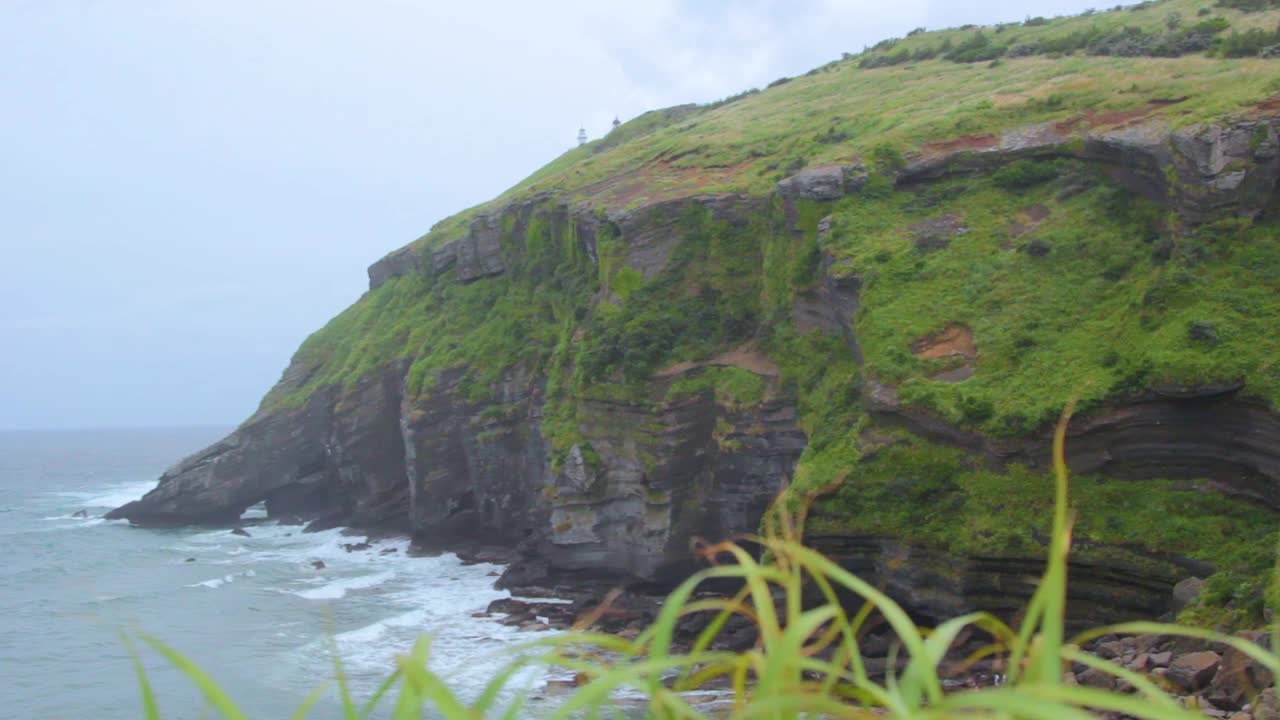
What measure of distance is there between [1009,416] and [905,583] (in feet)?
14.7

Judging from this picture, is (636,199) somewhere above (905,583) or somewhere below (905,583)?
above

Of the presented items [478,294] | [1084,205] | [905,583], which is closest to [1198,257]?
[1084,205]

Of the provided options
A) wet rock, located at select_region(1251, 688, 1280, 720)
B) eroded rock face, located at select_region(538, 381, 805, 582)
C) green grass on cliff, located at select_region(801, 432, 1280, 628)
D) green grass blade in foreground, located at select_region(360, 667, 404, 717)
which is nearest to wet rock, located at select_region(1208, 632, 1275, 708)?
wet rock, located at select_region(1251, 688, 1280, 720)

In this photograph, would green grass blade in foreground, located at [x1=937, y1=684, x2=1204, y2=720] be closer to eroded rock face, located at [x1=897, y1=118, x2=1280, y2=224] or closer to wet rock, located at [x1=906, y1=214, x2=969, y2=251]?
eroded rock face, located at [x1=897, y1=118, x2=1280, y2=224]

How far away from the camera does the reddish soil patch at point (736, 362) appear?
112 ft

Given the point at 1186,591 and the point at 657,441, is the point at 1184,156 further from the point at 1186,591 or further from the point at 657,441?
the point at 657,441

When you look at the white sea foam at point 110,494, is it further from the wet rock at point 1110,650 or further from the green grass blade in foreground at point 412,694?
the green grass blade in foreground at point 412,694

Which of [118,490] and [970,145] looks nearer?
[970,145]

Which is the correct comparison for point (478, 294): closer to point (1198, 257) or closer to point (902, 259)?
point (902, 259)

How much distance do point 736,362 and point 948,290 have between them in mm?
9516

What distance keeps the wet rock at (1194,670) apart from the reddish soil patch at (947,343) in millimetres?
11693

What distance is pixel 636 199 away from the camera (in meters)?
41.8

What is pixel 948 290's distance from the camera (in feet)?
89.0

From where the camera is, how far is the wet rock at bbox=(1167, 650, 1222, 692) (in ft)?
45.4
